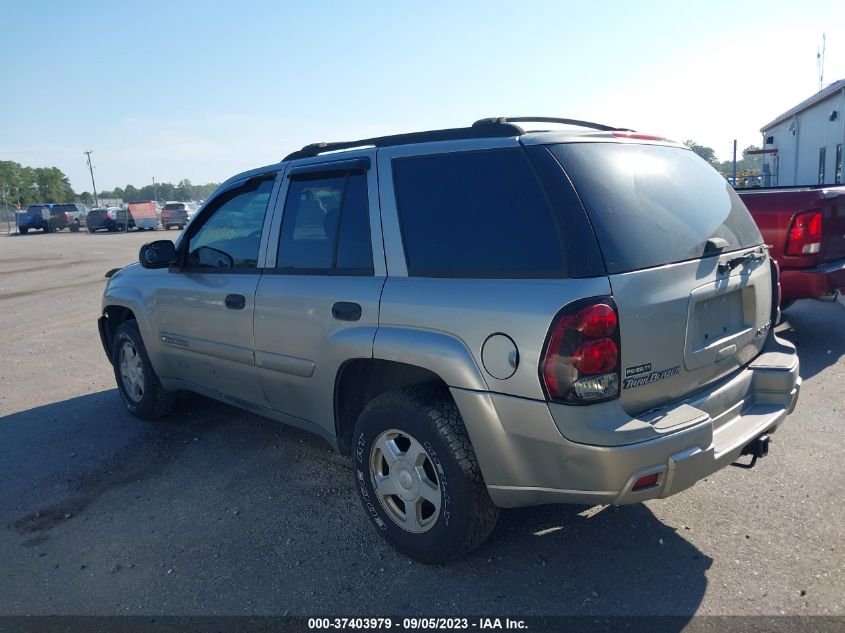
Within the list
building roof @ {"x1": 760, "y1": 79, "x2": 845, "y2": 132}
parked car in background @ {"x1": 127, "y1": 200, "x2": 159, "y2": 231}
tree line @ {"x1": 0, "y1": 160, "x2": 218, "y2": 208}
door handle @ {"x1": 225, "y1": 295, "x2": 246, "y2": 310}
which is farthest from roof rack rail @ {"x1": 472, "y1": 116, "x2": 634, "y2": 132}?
tree line @ {"x1": 0, "y1": 160, "x2": 218, "y2": 208}

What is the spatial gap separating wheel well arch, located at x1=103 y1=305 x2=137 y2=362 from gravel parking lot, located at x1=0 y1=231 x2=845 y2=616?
0.93m

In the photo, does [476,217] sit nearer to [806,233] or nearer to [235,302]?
[235,302]

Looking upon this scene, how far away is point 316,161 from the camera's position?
3826mm

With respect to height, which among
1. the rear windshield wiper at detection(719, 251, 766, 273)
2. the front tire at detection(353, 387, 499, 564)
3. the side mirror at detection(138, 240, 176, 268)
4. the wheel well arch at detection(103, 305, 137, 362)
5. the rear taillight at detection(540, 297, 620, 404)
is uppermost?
the side mirror at detection(138, 240, 176, 268)

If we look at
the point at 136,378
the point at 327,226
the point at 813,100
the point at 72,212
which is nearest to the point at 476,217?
the point at 327,226

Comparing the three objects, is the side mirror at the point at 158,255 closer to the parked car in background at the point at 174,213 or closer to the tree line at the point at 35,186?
the parked car in background at the point at 174,213

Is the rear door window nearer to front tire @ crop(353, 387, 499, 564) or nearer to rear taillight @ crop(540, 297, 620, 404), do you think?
front tire @ crop(353, 387, 499, 564)

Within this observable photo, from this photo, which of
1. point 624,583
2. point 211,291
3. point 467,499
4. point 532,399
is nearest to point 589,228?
point 532,399

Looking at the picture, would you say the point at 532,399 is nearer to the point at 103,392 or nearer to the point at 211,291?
the point at 211,291

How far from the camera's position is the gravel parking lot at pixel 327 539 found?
294 centimetres

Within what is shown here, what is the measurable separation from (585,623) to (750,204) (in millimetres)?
5259

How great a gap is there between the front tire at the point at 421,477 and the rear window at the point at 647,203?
102 cm

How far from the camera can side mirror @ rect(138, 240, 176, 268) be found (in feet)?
15.1

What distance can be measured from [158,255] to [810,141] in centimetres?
2577
